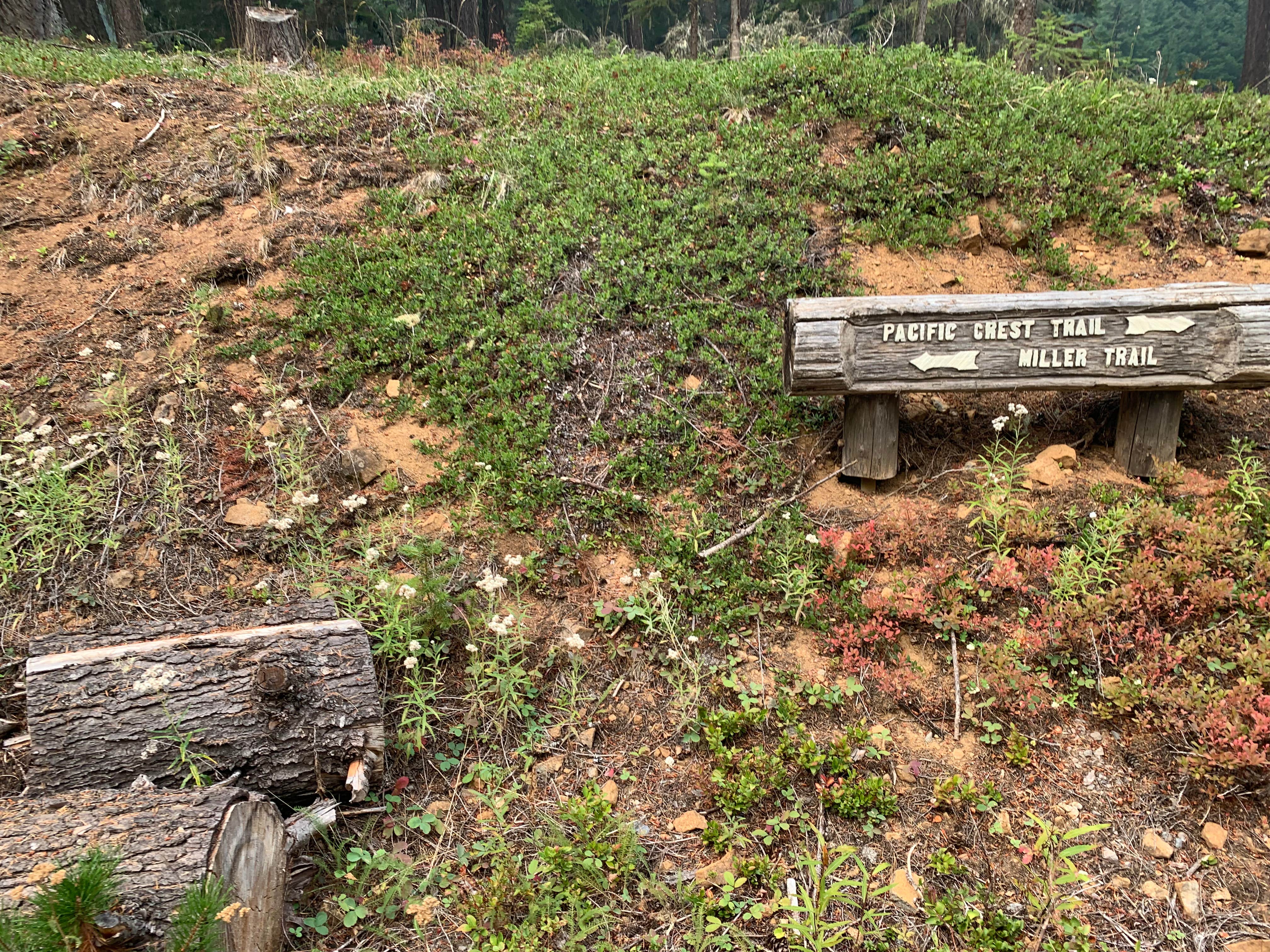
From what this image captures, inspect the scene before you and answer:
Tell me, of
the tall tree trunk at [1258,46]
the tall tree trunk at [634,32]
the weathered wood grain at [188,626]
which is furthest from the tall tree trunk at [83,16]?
the tall tree trunk at [1258,46]

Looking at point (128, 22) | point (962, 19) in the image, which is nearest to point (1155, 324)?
point (128, 22)

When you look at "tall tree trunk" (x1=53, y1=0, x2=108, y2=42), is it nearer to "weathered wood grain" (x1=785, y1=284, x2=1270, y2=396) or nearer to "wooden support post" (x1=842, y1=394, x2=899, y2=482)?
"weathered wood grain" (x1=785, y1=284, x2=1270, y2=396)

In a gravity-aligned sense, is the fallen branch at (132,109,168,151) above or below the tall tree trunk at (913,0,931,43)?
below

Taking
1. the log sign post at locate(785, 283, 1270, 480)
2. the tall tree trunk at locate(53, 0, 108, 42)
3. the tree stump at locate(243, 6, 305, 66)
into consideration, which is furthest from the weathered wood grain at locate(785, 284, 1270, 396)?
A: the tall tree trunk at locate(53, 0, 108, 42)

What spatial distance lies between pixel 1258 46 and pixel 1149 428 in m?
14.9

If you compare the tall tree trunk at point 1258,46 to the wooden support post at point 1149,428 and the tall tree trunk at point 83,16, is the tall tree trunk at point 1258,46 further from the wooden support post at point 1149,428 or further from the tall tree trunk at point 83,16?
the tall tree trunk at point 83,16

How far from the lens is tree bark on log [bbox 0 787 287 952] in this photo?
265 centimetres

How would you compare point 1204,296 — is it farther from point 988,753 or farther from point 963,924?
point 963,924

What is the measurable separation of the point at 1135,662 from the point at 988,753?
0.92 m

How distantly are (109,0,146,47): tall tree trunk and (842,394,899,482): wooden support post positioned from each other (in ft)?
45.4

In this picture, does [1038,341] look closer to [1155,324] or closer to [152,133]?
[1155,324]

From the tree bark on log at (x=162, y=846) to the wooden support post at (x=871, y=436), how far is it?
12.8 ft

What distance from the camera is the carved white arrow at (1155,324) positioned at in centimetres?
485

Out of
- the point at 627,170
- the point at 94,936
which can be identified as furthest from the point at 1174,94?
the point at 94,936
